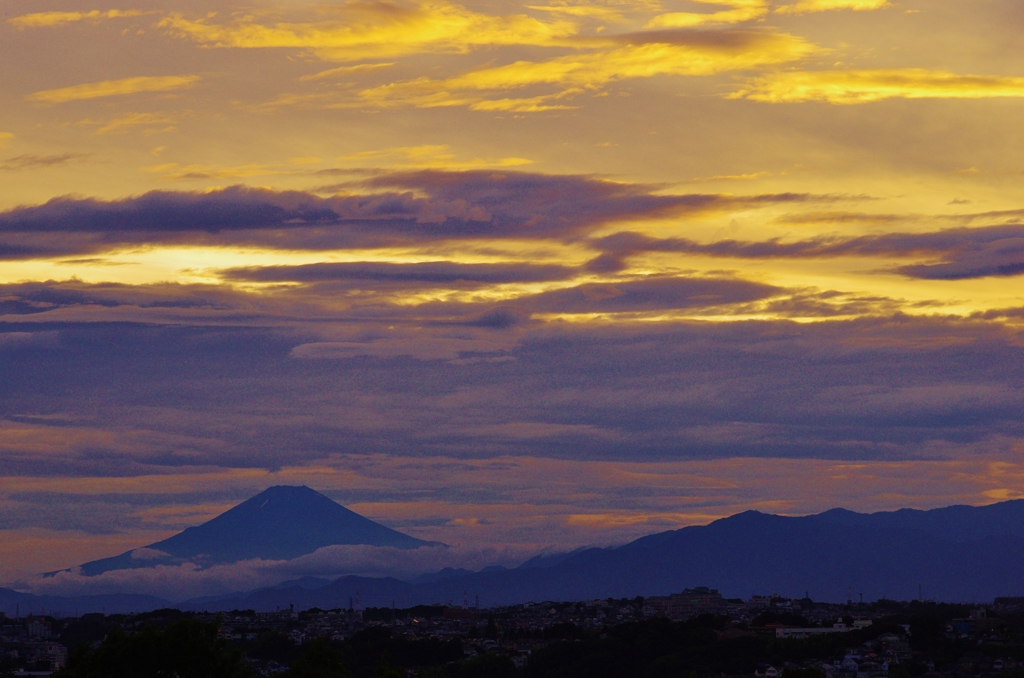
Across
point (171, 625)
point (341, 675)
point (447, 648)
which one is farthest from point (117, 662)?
point (447, 648)

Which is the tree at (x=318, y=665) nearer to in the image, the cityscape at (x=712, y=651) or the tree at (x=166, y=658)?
the tree at (x=166, y=658)

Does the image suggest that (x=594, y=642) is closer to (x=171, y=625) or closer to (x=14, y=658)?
(x=14, y=658)

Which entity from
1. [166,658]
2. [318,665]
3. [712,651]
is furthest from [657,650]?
[166,658]

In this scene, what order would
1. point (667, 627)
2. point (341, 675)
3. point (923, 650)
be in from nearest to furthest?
point (341, 675), point (923, 650), point (667, 627)

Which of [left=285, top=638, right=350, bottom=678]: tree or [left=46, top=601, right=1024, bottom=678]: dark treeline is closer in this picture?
[left=285, top=638, right=350, bottom=678]: tree

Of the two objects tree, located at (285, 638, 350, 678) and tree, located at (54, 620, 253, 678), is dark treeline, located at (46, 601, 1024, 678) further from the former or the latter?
tree, located at (54, 620, 253, 678)

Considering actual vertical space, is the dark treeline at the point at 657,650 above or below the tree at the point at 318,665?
below

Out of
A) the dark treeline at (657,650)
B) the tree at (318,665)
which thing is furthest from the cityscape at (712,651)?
the tree at (318,665)

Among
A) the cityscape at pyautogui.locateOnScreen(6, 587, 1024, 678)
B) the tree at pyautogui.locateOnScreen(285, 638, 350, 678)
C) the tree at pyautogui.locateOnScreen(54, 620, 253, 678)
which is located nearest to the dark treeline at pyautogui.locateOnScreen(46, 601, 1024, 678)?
the cityscape at pyautogui.locateOnScreen(6, 587, 1024, 678)

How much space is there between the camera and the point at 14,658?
155750 millimetres

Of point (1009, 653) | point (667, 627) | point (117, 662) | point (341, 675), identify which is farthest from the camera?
point (667, 627)

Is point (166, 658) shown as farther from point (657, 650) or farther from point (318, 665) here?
point (657, 650)

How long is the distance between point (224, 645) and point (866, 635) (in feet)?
328

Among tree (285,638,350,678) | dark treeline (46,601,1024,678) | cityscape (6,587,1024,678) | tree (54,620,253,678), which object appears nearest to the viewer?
tree (54,620,253,678)
